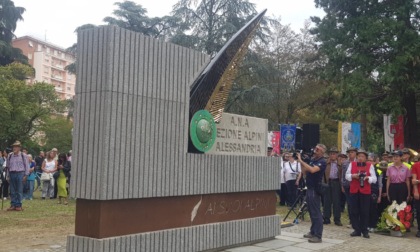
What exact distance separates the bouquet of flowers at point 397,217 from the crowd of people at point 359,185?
191 mm

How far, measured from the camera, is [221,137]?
26.0ft

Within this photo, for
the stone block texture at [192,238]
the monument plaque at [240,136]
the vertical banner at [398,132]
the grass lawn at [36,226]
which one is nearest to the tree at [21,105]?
the grass lawn at [36,226]

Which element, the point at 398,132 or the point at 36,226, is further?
the point at 398,132

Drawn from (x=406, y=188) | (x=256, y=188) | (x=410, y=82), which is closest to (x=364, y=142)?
(x=410, y=82)

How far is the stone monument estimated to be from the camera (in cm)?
587

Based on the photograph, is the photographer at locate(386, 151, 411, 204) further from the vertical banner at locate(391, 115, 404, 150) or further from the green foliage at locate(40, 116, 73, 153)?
the green foliage at locate(40, 116, 73, 153)

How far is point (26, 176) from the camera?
12.8 meters

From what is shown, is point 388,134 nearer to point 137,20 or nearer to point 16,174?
point 137,20

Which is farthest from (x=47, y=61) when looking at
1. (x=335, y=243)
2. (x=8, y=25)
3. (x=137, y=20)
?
(x=335, y=243)

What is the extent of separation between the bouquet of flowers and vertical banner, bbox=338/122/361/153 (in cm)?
768

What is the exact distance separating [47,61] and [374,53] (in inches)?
3164

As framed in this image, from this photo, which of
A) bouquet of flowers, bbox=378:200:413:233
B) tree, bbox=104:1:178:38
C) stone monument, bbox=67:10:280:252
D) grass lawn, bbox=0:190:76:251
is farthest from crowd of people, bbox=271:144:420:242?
tree, bbox=104:1:178:38

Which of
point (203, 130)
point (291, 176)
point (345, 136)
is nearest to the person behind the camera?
point (203, 130)

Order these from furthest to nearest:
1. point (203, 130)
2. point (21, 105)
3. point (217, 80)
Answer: point (21, 105)
point (217, 80)
point (203, 130)
